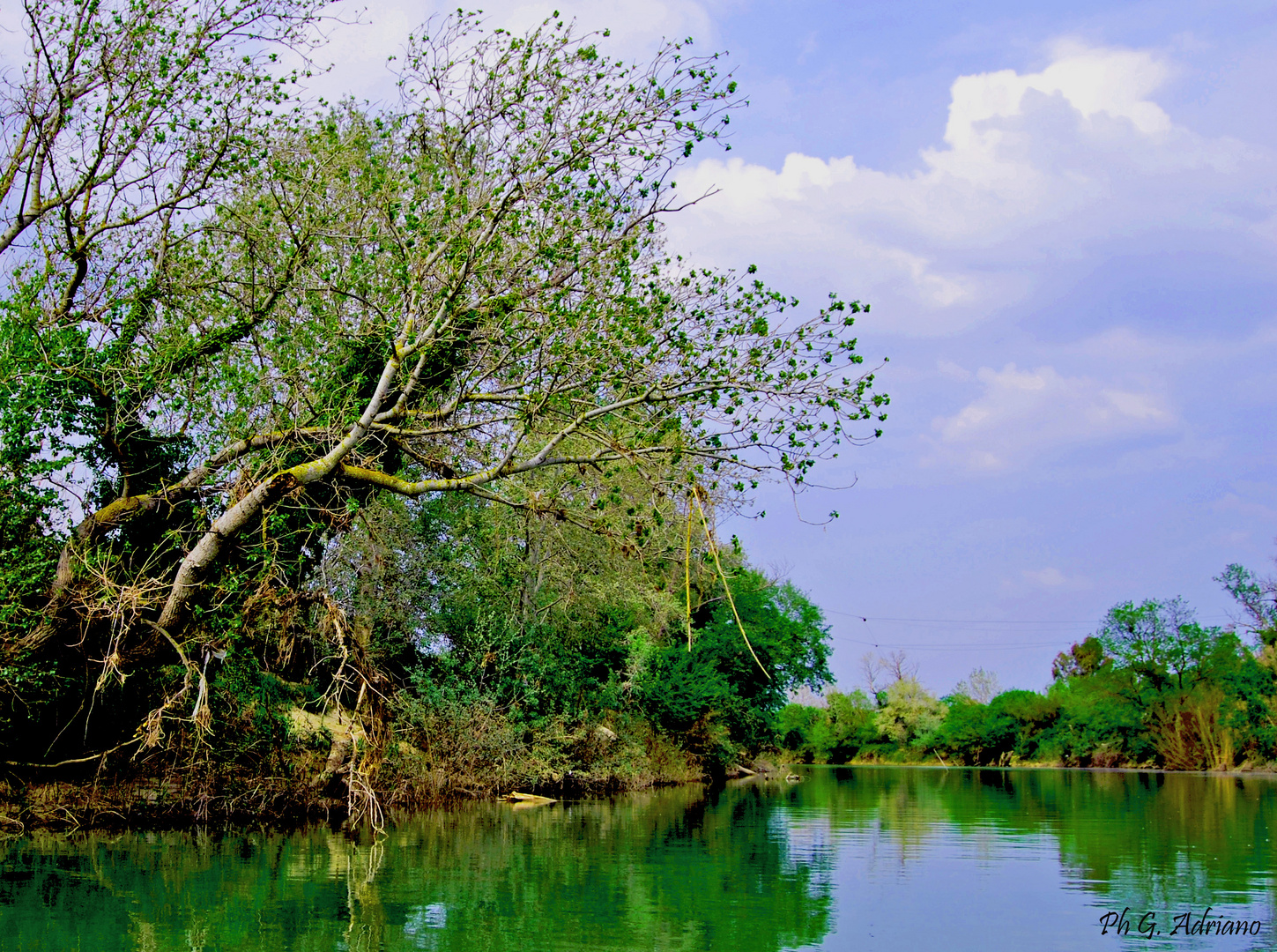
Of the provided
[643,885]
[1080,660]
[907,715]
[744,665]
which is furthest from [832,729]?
[643,885]

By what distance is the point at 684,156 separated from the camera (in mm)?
16719

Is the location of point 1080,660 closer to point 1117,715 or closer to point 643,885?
point 1117,715

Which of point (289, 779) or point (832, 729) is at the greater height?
point (289, 779)

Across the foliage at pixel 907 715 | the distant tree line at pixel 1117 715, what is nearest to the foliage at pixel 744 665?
the distant tree line at pixel 1117 715

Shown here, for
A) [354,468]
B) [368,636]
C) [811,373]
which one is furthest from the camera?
[368,636]

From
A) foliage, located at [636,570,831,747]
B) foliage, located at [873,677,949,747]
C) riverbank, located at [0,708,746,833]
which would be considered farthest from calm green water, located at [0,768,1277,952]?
foliage, located at [873,677,949,747]

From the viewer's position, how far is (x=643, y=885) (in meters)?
12.1

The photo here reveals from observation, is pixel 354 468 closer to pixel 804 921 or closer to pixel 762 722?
Result: pixel 804 921

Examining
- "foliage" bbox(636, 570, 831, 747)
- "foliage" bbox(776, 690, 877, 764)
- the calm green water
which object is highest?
"foliage" bbox(636, 570, 831, 747)

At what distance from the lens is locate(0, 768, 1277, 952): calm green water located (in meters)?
9.14

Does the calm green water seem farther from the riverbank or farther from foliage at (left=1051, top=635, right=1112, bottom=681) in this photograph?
foliage at (left=1051, top=635, right=1112, bottom=681)

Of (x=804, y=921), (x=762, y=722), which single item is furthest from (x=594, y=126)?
(x=762, y=722)

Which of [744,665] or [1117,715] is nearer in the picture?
[744,665]

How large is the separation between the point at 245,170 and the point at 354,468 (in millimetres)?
5365
